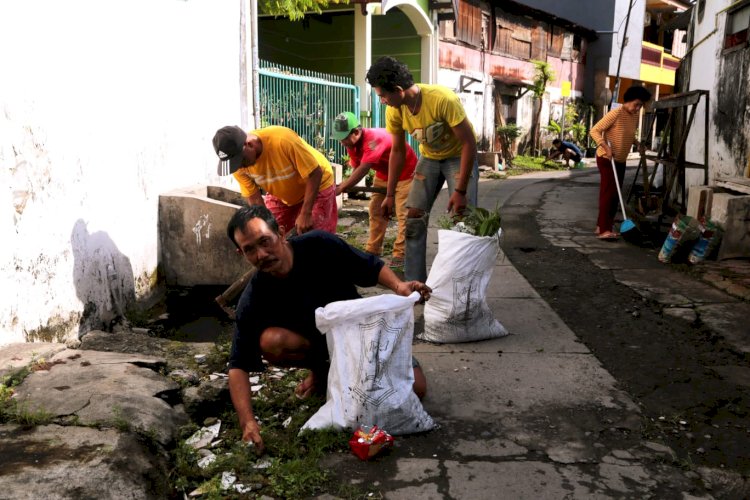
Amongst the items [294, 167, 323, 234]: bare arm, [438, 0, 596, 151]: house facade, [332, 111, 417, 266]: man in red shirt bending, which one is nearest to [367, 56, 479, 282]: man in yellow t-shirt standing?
[294, 167, 323, 234]: bare arm

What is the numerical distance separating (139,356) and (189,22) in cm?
363

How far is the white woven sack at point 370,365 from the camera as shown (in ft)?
8.48

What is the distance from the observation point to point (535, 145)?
2292 centimetres

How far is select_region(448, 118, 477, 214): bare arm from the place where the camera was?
13.3 feet

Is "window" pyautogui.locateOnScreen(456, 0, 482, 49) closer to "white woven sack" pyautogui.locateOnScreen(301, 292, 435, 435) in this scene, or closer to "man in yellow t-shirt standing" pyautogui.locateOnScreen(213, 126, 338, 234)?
"man in yellow t-shirt standing" pyautogui.locateOnScreen(213, 126, 338, 234)

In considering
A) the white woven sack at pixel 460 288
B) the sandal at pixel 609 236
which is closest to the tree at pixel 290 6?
the sandal at pixel 609 236

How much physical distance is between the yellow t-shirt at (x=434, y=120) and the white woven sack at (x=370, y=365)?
1779mm

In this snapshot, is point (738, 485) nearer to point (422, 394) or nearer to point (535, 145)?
point (422, 394)

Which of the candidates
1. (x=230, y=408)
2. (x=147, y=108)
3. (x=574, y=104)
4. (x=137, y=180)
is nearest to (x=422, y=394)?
(x=230, y=408)

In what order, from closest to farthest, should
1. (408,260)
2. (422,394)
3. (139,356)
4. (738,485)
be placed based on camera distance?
(738,485), (422,394), (139,356), (408,260)

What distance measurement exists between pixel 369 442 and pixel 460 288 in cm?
140

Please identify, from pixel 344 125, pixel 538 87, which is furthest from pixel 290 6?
pixel 538 87

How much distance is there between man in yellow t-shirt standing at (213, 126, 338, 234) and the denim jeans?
2.13 feet

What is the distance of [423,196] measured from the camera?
4398mm
